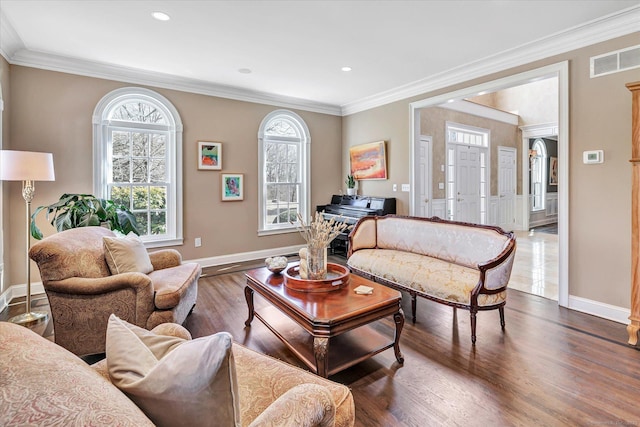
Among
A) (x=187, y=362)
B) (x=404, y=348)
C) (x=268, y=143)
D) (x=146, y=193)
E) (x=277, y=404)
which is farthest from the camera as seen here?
(x=268, y=143)

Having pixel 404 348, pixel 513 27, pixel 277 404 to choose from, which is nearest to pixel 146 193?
pixel 404 348

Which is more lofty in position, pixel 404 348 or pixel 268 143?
pixel 268 143

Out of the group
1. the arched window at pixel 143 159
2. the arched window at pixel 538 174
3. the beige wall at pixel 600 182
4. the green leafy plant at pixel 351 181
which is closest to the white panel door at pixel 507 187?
the arched window at pixel 538 174

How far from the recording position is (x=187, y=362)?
75 cm

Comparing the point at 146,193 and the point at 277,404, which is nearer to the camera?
the point at 277,404

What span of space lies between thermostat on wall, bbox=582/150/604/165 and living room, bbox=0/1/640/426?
42 mm

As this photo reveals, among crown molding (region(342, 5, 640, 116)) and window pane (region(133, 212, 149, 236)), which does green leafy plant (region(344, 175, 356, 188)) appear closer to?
crown molding (region(342, 5, 640, 116))

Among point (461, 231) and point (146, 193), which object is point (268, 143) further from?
point (461, 231)

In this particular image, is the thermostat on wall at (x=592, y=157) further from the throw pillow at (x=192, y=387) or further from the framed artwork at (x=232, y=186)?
the framed artwork at (x=232, y=186)

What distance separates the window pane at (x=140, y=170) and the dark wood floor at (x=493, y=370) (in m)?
2.28

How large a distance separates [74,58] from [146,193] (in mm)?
1749

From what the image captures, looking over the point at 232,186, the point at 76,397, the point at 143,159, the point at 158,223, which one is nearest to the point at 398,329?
the point at 76,397

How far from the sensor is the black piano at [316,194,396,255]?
16.7 feet

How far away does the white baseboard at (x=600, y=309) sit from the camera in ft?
9.47
